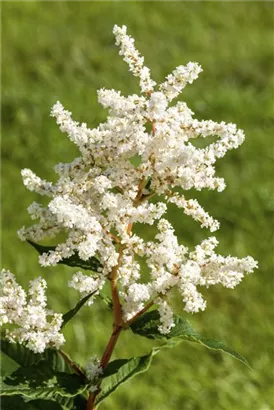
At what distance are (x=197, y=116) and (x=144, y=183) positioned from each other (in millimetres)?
4959

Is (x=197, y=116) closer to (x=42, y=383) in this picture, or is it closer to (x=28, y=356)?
(x=28, y=356)

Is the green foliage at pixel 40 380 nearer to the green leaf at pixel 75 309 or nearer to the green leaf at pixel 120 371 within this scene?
the green leaf at pixel 120 371

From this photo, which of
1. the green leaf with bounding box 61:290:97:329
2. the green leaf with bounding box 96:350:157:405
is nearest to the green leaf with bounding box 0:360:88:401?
the green leaf with bounding box 96:350:157:405

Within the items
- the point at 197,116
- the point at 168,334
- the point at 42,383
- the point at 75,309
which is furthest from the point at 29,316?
the point at 197,116

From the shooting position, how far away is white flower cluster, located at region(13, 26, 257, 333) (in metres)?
2.36

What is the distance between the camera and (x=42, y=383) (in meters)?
2.63

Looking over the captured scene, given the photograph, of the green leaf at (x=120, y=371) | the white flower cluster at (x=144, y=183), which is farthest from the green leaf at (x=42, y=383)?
the white flower cluster at (x=144, y=183)

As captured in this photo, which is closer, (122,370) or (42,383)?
(42,383)

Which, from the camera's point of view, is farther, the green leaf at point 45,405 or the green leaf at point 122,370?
the green leaf at point 45,405

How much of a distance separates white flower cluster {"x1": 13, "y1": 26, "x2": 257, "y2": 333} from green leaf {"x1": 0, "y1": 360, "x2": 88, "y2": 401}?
38 centimetres

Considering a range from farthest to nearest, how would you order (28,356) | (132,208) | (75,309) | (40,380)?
(28,356), (40,380), (75,309), (132,208)

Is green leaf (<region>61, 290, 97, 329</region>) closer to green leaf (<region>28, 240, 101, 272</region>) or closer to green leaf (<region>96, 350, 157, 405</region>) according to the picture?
green leaf (<region>28, 240, 101, 272</region>)

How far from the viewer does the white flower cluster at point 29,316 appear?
2465mm

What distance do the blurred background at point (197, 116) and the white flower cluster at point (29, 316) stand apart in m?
2.01
